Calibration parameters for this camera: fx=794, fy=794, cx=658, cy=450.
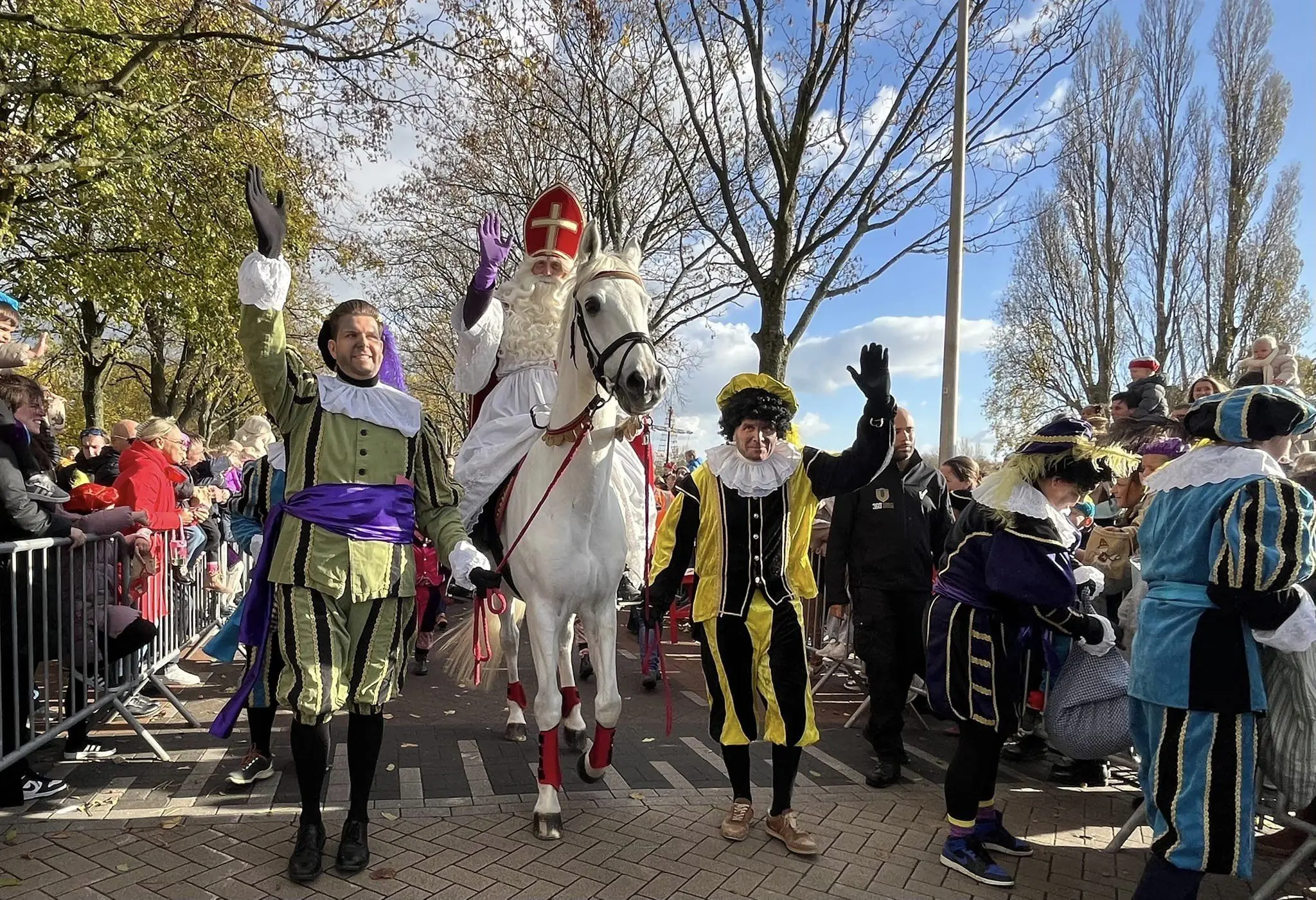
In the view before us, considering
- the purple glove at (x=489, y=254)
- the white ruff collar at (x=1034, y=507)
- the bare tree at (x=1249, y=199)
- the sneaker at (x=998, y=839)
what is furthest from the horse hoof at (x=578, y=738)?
the bare tree at (x=1249, y=199)

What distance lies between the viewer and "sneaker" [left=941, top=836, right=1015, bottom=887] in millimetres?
3278

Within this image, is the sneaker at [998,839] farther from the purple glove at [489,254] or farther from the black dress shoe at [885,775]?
the purple glove at [489,254]

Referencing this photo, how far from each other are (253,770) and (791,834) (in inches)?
110

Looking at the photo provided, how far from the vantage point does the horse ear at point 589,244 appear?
3.56 m

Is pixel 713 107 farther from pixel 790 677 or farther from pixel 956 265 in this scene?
pixel 790 677

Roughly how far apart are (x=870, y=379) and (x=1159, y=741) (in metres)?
1.64

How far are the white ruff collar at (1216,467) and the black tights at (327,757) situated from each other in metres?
3.21

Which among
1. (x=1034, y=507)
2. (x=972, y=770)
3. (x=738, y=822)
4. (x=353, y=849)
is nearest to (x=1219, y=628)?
(x=1034, y=507)

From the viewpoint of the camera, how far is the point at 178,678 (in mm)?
6246

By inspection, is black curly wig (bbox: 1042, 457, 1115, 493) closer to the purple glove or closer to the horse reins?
the horse reins

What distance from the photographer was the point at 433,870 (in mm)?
3254

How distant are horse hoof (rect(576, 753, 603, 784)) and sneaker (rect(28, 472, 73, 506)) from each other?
2985mm

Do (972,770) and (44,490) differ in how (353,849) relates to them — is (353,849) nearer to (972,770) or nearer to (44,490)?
(44,490)

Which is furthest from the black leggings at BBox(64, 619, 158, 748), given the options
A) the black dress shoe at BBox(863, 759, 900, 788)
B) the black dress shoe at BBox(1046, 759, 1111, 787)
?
the black dress shoe at BBox(1046, 759, 1111, 787)
